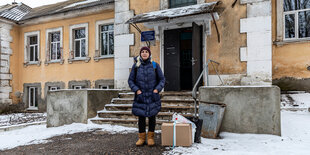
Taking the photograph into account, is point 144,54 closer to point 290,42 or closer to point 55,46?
point 290,42

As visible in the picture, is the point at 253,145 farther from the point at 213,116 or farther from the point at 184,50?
the point at 184,50

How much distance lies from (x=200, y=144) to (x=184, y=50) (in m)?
7.04

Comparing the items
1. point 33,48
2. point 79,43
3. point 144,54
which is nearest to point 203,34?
point 144,54

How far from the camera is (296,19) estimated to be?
8242 mm

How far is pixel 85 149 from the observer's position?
4.33 meters

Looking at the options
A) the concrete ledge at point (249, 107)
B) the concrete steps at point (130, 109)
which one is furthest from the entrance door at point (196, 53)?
the concrete ledge at point (249, 107)

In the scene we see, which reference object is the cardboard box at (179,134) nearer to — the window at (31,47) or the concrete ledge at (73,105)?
the concrete ledge at (73,105)

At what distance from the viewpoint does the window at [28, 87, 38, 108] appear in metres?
13.0

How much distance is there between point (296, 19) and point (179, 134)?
6.79 meters

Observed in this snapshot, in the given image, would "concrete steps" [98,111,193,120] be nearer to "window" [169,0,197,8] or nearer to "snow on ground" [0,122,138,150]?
"snow on ground" [0,122,138,150]

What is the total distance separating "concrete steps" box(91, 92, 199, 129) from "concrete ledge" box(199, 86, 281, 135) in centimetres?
104

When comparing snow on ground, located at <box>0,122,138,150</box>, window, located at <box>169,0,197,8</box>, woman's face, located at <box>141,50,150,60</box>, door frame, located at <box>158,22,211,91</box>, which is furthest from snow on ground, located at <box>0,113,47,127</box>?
window, located at <box>169,0,197,8</box>

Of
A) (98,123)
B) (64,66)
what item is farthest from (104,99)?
(64,66)

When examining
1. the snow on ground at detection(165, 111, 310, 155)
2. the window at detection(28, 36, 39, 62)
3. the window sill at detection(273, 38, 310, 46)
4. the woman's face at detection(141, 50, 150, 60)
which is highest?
the window at detection(28, 36, 39, 62)
